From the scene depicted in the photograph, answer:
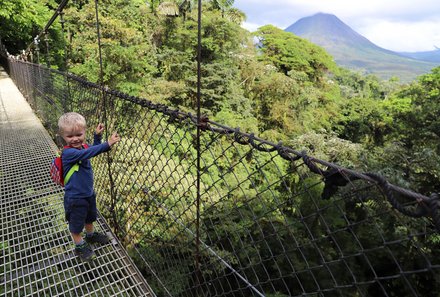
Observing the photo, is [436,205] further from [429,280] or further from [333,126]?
[333,126]

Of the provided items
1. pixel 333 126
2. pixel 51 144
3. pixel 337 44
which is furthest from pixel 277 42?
pixel 337 44

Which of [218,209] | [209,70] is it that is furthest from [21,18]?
[218,209]

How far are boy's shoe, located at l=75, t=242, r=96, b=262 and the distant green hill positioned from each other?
13379 centimetres

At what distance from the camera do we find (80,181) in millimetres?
1274

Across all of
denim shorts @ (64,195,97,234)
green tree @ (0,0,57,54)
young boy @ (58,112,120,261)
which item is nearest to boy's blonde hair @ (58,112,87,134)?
young boy @ (58,112,120,261)

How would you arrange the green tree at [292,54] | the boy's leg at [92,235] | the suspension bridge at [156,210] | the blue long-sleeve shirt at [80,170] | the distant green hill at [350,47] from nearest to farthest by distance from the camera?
the suspension bridge at [156,210], the blue long-sleeve shirt at [80,170], the boy's leg at [92,235], the green tree at [292,54], the distant green hill at [350,47]

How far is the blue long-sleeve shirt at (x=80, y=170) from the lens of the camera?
116 cm

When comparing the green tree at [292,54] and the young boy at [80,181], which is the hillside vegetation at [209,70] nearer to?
the green tree at [292,54]

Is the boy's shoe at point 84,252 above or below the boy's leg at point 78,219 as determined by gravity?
below

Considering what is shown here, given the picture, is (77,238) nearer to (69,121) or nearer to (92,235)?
(92,235)

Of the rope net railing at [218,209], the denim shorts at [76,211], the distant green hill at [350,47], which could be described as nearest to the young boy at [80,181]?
the denim shorts at [76,211]

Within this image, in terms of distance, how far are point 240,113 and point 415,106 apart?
7.13 m

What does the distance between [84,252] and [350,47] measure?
611ft

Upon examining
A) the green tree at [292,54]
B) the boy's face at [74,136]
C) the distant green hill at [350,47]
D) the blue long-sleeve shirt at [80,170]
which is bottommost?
the blue long-sleeve shirt at [80,170]
